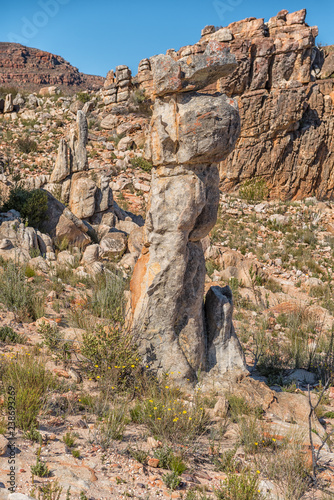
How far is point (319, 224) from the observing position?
53.9 ft

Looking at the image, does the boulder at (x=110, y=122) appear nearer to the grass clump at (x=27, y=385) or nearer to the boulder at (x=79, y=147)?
the boulder at (x=79, y=147)

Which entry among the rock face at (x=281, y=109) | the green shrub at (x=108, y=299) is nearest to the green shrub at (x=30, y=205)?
the green shrub at (x=108, y=299)

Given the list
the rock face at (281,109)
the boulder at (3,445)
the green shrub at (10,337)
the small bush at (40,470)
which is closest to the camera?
the small bush at (40,470)

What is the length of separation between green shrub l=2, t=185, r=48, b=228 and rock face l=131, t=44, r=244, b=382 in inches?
239

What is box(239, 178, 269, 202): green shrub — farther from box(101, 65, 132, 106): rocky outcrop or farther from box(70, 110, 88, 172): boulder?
box(101, 65, 132, 106): rocky outcrop

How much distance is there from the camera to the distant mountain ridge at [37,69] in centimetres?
6364

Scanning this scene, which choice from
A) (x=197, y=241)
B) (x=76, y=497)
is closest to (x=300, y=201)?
(x=197, y=241)

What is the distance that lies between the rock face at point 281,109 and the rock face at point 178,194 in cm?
1595

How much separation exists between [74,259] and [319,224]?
1166 centimetres

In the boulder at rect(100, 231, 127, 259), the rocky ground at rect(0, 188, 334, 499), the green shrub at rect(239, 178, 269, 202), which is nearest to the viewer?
the rocky ground at rect(0, 188, 334, 499)

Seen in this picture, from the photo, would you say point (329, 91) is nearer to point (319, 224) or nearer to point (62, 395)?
point (319, 224)

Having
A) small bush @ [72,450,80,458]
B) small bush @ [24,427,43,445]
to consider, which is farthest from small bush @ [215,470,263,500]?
small bush @ [24,427,43,445]

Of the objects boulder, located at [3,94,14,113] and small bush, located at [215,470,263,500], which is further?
boulder, located at [3,94,14,113]

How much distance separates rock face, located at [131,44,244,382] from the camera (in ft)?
13.9
